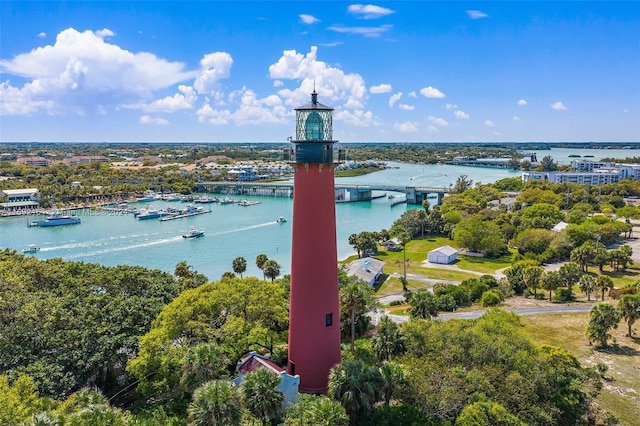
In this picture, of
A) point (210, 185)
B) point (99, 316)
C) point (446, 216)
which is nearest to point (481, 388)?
point (99, 316)

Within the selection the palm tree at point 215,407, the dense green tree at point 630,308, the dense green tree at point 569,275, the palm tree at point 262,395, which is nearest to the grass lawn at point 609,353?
the dense green tree at point 630,308

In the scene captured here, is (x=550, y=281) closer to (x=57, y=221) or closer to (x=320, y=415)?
(x=320, y=415)

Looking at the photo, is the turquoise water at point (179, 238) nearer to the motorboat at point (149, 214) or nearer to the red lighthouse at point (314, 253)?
the motorboat at point (149, 214)

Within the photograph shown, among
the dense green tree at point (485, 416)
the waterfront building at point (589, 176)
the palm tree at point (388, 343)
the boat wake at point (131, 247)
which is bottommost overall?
the boat wake at point (131, 247)

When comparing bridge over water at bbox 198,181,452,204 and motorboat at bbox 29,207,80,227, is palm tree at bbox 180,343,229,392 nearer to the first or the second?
motorboat at bbox 29,207,80,227

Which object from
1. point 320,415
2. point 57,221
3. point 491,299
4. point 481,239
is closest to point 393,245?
point 481,239

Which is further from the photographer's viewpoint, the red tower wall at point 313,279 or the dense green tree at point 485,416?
the red tower wall at point 313,279
